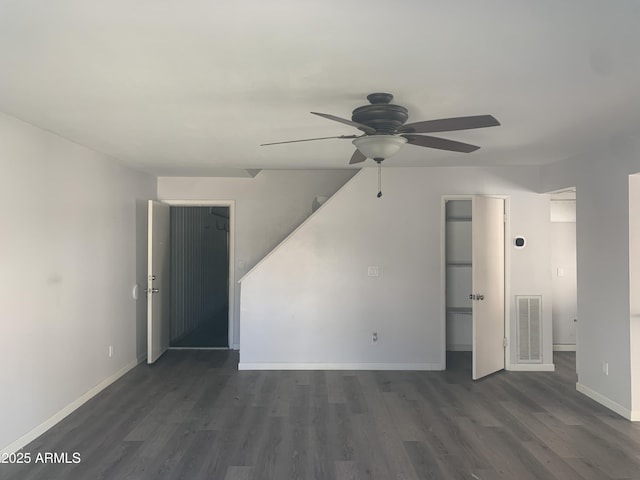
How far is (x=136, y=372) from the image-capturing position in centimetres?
498

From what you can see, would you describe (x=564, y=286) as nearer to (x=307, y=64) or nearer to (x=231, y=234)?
(x=231, y=234)

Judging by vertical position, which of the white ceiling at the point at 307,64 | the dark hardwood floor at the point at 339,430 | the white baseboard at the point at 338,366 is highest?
the white ceiling at the point at 307,64

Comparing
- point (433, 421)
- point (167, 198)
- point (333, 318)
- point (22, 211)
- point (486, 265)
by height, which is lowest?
point (433, 421)

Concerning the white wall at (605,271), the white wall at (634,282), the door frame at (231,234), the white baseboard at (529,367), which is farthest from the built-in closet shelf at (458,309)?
the door frame at (231,234)

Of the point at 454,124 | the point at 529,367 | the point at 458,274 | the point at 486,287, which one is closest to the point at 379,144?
the point at 454,124

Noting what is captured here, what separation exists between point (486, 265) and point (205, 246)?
564 centimetres

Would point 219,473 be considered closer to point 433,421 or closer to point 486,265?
point 433,421

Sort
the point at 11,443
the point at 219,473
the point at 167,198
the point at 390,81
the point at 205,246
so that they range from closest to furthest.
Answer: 1. the point at 390,81
2. the point at 219,473
3. the point at 11,443
4. the point at 167,198
5. the point at 205,246

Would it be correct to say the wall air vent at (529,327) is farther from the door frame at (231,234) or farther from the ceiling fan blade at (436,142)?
the door frame at (231,234)

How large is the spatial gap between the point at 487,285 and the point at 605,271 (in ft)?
3.98

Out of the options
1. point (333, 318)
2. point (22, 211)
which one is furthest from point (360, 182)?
point (22, 211)

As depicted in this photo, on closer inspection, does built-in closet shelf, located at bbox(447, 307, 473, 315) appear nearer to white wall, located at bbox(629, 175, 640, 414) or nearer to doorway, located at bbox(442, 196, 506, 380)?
doorway, located at bbox(442, 196, 506, 380)

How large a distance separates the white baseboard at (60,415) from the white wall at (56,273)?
32 mm

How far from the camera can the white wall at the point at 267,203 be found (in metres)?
6.07
